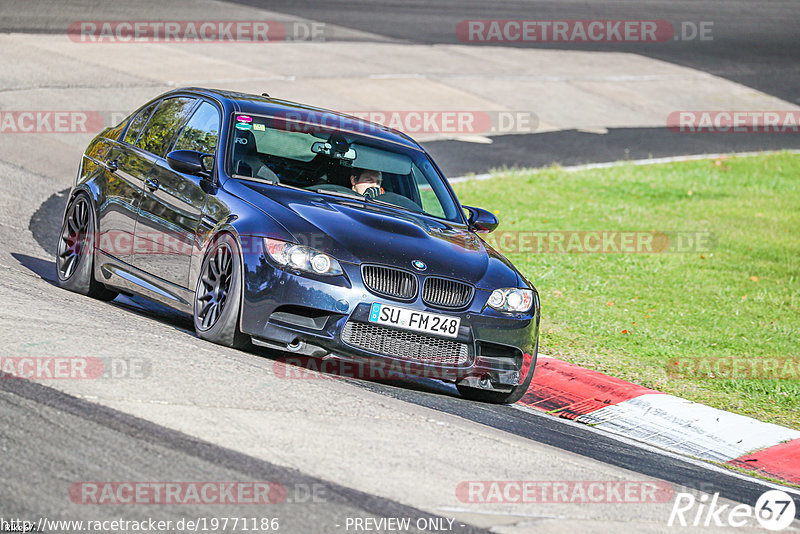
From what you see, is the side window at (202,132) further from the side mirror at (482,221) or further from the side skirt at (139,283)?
the side mirror at (482,221)

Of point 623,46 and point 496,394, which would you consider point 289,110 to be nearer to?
point 496,394

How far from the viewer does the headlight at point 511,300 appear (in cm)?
757

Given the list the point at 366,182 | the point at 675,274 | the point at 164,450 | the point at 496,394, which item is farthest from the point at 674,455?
the point at 675,274

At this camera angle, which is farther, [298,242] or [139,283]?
[139,283]

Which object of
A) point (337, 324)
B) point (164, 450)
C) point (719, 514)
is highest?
point (337, 324)

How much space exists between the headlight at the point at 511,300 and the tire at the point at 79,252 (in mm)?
3251

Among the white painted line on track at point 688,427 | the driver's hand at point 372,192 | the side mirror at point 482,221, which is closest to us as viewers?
the white painted line on track at point 688,427

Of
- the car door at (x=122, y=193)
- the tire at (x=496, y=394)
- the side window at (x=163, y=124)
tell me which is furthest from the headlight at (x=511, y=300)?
the side window at (x=163, y=124)

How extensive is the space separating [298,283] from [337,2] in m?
26.6

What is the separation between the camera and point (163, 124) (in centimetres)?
905

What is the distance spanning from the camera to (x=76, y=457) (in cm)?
489

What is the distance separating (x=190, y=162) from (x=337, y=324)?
170cm

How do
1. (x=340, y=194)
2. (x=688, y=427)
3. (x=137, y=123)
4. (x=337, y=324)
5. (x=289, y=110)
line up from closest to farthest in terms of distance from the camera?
1. (x=337, y=324)
2. (x=340, y=194)
3. (x=688, y=427)
4. (x=289, y=110)
5. (x=137, y=123)

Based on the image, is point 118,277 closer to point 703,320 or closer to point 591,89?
point 703,320
